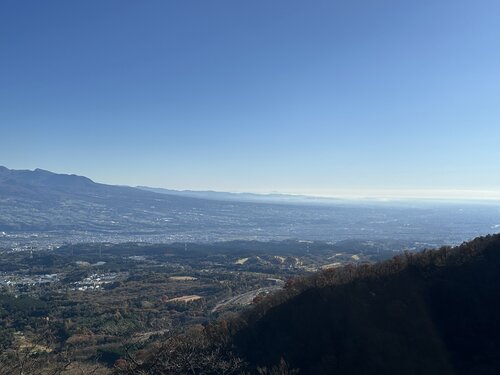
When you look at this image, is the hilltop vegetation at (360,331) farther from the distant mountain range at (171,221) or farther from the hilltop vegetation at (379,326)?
the distant mountain range at (171,221)

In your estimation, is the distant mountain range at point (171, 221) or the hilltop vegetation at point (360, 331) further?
the distant mountain range at point (171, 221)

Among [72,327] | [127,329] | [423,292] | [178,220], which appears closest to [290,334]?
[423,292]

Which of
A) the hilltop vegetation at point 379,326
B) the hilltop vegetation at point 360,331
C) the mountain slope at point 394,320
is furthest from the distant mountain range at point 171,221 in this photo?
the hilltop vegetation at point 379,326

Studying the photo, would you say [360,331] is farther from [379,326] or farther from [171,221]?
[171,221]

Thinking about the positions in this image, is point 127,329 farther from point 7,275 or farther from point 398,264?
point 7,275

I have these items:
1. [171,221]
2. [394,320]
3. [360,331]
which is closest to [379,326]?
[394,320]
